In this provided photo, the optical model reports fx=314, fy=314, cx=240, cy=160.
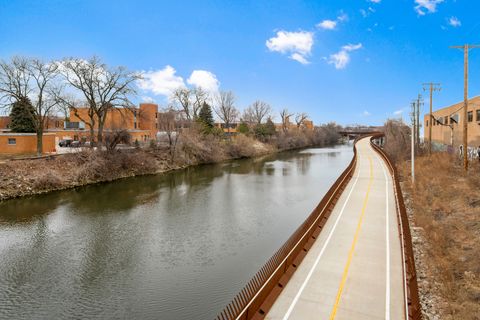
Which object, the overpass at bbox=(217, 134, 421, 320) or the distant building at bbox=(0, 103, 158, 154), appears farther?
the distant building at bbox=(0, 103, 158, 154)

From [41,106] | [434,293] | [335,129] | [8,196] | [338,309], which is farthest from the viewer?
[335,129]

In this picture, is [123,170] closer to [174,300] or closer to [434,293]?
[174,300]

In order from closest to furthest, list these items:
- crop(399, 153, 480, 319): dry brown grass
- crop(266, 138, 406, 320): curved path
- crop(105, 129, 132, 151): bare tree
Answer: crop(266, 138, 406, 320): curved path → crop(399, 153, 480, 319): dry brown grass → crop(105, 129, 132, 151): bare tree

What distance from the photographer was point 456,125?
45781 mm

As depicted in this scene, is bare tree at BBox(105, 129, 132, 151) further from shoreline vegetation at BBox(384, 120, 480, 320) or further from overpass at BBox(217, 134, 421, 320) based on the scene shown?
shoreline vegetation at BBox(384, 120, 480, 320)

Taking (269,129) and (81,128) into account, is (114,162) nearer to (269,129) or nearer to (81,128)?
(81,128)

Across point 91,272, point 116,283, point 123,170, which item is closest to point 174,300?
point 116,283

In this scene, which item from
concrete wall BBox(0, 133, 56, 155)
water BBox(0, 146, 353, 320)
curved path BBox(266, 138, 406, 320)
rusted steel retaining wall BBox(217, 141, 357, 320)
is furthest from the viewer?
concrete wall BBox(0, 133, 56, 155)

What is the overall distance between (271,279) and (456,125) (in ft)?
156

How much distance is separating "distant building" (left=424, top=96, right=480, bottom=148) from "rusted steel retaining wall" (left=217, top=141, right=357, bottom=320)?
3078 cm

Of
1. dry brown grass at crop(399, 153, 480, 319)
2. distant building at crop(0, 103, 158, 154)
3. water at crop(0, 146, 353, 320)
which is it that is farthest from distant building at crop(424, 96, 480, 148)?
distant building at crop(0, 103, 158, 154)

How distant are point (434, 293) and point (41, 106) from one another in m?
46.0

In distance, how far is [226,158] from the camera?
2598 inches

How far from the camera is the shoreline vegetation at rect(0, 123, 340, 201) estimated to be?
32062mm
